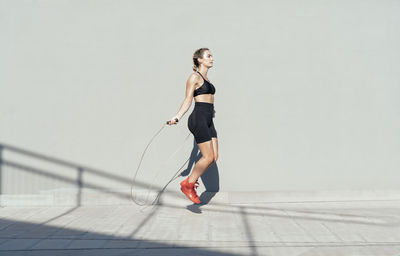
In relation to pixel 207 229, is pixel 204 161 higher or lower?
higher

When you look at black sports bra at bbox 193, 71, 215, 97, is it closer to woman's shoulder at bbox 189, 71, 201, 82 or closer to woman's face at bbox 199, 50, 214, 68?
woman's shoulder at bbox 189, 71, 201, 82

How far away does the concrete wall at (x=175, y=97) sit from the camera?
13.9ft

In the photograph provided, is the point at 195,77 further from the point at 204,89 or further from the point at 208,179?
the point at 208,179

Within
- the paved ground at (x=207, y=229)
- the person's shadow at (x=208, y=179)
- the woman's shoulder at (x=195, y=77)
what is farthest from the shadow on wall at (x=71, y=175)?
the woman's shoulder at (x=195, y=77)

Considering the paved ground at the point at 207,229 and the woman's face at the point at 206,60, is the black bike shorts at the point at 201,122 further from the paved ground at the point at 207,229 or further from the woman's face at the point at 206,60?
the paved ground at the point at 207,229

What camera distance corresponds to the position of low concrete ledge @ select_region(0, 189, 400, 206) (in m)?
4.19

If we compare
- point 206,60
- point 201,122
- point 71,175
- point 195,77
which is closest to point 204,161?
point 201,122

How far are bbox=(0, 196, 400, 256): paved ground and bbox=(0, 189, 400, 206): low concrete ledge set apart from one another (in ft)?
0.27

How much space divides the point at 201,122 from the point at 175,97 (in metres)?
0.90

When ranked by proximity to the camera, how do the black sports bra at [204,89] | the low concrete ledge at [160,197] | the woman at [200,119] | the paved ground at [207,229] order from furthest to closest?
the low concrete ledge at [160,197] → the black sports bra at [204,89] → the woman at [200,119] → the paved ground at [207,229]

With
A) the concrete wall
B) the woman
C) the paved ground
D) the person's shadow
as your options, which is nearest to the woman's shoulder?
the woman

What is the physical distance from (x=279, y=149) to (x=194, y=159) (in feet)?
3.54

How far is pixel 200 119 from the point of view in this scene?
350 centimetres

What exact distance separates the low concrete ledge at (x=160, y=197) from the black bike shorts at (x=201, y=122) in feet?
3.41
